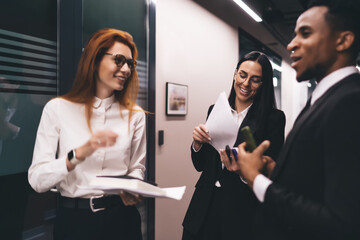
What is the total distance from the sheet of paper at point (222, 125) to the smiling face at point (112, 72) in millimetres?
564

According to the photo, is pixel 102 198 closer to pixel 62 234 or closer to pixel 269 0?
pixel 62 234

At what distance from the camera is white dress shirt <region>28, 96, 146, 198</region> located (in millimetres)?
1250

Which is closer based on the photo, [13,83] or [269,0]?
[13,83]

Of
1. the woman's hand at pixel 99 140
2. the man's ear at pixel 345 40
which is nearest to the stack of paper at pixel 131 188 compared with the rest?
the woman's hand at pixel 99 140

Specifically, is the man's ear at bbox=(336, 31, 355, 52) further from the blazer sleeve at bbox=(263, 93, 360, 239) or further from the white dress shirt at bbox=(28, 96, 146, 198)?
the white dress shirt at bbox=(28, 96, 146, 198)

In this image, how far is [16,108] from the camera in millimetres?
1578

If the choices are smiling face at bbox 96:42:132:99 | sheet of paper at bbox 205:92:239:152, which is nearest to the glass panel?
smiling face at bbox 96:42:132:99

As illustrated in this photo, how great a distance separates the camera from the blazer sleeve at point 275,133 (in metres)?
1.67

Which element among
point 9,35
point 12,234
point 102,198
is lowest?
point 12,234

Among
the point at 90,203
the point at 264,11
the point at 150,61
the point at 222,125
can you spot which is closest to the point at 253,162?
the point at 222,125

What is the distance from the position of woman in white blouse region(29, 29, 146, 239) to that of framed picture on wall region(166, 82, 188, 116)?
4.30 ft

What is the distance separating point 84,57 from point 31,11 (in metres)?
0.57

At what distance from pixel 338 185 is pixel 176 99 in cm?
240

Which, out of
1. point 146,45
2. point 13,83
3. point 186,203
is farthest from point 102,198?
point 186,203
